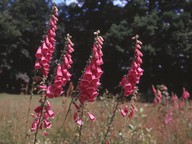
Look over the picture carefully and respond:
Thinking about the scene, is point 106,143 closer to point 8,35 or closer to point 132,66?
point 132,66

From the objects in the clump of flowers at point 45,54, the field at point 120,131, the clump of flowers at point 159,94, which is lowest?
the field at point 120,131

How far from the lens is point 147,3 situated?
108ft

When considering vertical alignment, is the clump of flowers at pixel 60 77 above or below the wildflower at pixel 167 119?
above

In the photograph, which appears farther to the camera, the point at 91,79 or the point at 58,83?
the point at 91,79

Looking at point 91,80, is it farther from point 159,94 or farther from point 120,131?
point 159,94

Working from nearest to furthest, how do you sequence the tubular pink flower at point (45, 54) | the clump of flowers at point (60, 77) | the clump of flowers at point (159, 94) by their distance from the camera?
the clump of flowers at point (60, 77)
the tubular pink flower at point (45, 54)
the clump of flowers at point (159, 94)

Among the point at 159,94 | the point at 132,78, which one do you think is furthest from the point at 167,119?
the point at 132,78

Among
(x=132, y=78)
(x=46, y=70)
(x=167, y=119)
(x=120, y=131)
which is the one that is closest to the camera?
(x=46, y=70)

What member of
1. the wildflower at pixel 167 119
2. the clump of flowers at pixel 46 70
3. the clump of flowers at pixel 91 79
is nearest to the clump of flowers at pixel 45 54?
the clump of flowers at pixel 46 70

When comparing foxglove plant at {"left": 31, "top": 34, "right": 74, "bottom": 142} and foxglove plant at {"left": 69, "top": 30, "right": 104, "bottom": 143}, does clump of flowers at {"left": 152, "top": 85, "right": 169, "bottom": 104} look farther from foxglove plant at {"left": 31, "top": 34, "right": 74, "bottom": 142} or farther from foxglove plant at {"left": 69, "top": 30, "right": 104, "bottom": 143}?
foxglove plant at {"left": 31, "top": 34, "right": 74, "bottom": 142}

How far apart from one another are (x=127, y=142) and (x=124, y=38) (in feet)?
79.2

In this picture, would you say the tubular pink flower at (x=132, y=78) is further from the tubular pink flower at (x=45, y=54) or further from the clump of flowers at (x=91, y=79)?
the tubular pink flower at (x=45, y=54)

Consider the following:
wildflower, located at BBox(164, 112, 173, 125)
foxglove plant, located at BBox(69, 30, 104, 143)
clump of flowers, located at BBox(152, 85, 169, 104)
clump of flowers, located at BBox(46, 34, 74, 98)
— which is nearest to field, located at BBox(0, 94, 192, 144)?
wildflower, located at BBox(164, 112, 173, 125)

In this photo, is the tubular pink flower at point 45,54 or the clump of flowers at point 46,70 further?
the tubular pink flower at point 45,54
